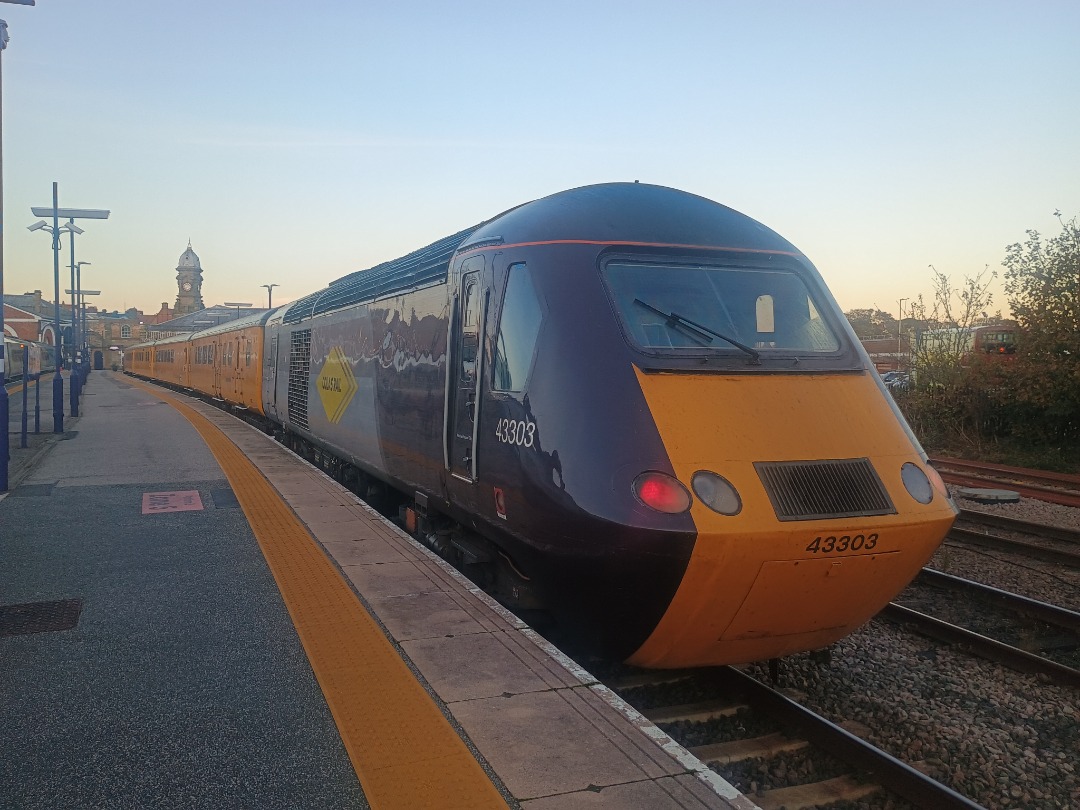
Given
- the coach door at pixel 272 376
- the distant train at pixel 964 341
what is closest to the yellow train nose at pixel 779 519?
the coach door at pixel 272 376

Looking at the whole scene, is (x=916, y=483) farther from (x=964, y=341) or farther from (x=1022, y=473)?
(x=964, y=341)

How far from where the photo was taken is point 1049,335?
19.6m

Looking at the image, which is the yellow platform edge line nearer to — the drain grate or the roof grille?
the drain grate

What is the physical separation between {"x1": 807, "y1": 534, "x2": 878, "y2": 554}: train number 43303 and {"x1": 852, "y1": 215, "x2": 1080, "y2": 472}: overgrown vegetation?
1734cm

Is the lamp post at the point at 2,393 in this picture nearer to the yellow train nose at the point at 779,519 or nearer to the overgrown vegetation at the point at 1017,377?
the yellow train nose at the point at 779,519

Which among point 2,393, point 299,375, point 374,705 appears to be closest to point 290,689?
point 374,705

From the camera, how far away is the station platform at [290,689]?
365 centimetres

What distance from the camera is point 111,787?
3652 millimetres

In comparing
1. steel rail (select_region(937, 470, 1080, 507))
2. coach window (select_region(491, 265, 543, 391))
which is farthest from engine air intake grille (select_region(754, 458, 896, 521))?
steel rail (select_region(937, 470, 1080, 507))

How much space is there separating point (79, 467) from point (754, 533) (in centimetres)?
1267

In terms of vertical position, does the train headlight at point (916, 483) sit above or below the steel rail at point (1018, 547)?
above

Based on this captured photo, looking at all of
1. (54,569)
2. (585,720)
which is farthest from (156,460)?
(585,720)

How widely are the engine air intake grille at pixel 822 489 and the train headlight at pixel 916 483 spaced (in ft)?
0.80

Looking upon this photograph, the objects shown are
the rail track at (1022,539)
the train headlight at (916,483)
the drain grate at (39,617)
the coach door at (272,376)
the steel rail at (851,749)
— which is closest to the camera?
the steel rail at (851,749)
